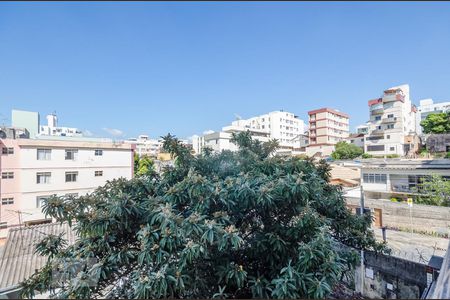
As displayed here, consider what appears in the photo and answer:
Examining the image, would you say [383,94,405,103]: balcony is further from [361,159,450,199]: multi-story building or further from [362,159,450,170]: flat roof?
[361,159,450,199]: multi-story building

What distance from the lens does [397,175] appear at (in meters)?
13.3

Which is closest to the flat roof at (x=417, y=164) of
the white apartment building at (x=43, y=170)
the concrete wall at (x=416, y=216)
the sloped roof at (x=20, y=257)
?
the concrete wall at (x=416, y=216)

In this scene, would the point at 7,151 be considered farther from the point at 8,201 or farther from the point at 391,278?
the point at 391,278

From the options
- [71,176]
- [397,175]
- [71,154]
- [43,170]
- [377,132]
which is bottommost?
[397,175]

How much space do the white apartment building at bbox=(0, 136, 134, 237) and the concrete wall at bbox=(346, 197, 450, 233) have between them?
12.3m

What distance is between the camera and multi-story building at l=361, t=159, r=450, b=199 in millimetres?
12165

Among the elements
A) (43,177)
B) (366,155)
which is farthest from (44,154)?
(366,155)

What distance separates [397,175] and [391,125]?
50.4ft

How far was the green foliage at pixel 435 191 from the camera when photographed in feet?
33.8

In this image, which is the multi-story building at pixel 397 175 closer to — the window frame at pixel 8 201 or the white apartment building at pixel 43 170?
the white apartment building at pixel 43 170

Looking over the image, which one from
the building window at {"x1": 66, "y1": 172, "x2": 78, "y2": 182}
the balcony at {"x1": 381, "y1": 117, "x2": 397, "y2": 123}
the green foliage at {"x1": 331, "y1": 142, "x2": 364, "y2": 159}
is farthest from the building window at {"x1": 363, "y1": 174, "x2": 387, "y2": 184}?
the building window at {"x1": 66, "y1": 172, "x2": 78, "y2": 182}

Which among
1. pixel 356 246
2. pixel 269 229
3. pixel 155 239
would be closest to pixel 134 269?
pixel 155 239

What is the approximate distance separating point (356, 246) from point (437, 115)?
1013 inches

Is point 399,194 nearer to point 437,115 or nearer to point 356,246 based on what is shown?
point 356,246
